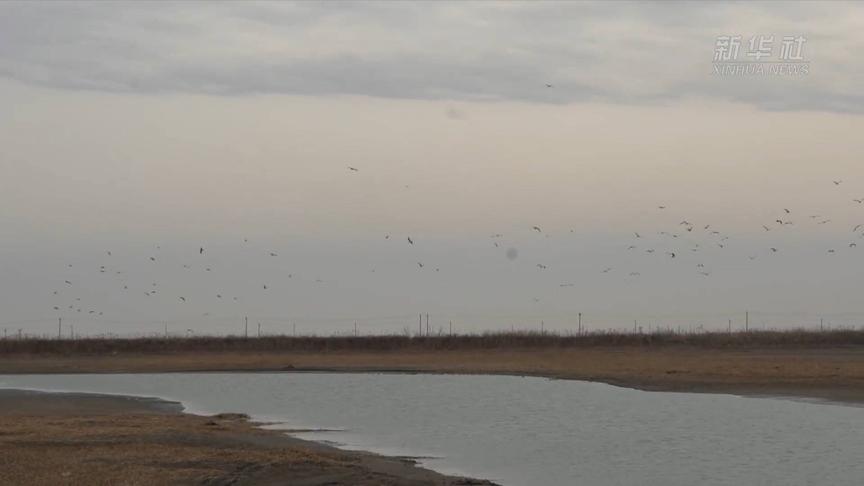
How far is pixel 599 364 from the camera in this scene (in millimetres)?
66562

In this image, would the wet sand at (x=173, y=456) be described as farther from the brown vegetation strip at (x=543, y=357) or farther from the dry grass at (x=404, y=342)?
the dry grass at (x=404, y=342)

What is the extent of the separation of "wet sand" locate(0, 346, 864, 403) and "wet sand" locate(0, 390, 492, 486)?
21.4 m

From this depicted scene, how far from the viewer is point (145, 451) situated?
26.6m

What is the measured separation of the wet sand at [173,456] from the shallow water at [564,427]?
193cm

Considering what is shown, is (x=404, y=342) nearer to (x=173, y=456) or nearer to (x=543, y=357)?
(x=543, y=357)

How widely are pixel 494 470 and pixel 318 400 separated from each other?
21.5m

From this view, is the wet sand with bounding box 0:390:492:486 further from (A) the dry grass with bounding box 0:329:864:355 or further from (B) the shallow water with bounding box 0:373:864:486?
(A) the dry grass with bounding box 0:329:864:355

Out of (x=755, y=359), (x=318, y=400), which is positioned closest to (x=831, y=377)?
(x=755, y=359)

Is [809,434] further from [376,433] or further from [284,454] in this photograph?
[284,454]

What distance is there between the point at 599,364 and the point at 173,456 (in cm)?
4319

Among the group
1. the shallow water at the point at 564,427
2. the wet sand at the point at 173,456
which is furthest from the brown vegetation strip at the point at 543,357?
the wet sand at the point at 173,456

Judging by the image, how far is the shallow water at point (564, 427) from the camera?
2698 centimetres

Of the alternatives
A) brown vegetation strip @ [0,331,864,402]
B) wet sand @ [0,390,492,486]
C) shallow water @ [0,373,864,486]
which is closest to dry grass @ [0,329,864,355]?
brown vegetation strip @ [0,331,864,402]

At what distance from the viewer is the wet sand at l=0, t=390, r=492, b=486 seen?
75.0 ft
